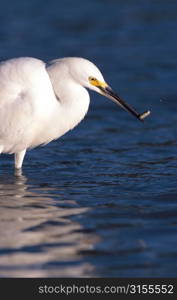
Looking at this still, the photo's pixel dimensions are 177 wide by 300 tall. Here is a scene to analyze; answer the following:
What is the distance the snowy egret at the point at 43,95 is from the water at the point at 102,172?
681 millimetres

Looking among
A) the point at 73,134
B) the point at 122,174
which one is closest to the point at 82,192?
the point at 122,174

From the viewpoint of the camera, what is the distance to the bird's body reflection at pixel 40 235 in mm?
7520

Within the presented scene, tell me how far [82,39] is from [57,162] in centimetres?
815

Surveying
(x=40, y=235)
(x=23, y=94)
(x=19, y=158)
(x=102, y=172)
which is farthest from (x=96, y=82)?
(x=40, y=235)

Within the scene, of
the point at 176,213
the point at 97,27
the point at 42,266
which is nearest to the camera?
the point at 42,266

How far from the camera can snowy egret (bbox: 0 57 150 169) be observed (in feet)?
32.7

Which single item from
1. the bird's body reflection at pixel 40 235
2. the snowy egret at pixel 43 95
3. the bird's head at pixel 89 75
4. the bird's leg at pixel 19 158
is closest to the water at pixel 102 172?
the bird's body reflection at pixel 40 235

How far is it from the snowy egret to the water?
681mm

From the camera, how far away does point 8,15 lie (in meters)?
20.2

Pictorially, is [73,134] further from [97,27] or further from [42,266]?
[97,27]

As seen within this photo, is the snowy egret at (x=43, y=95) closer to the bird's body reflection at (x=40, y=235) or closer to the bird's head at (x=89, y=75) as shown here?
the bird's head at (x=89, y=75)

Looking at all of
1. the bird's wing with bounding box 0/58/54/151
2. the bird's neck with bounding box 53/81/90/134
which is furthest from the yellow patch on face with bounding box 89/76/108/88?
the bird's wing with bounding box 0/58/54/151

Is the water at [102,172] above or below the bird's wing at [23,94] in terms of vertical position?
below

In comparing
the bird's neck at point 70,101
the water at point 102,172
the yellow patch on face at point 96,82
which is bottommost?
the water at point 102,172
